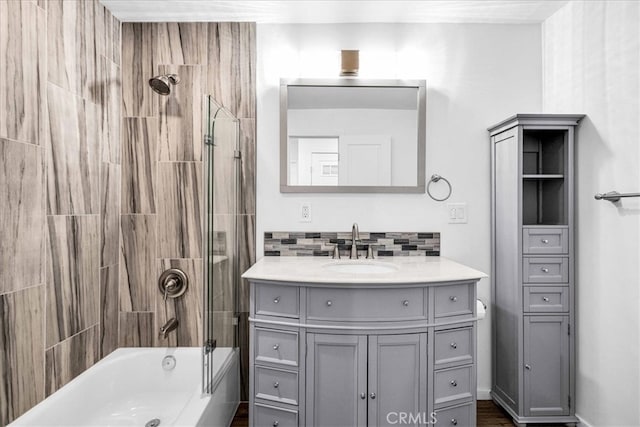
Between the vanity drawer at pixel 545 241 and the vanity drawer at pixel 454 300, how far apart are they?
20.5 inches

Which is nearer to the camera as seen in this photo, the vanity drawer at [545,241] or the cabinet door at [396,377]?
the cabinet door at [396,377]

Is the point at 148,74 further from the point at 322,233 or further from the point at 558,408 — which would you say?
the point at 558,408

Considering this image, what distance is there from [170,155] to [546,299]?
2.34 meters

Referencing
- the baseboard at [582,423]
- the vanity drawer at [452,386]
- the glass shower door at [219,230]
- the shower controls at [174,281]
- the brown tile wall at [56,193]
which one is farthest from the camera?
the shower controls at [174,281]

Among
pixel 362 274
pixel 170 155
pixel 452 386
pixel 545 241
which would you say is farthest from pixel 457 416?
pixel 170 155

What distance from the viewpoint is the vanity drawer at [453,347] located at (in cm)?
168

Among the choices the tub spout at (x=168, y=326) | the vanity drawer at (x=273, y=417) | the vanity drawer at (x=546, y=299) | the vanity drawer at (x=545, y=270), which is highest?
the vanity drawer at (x=545, y=270)

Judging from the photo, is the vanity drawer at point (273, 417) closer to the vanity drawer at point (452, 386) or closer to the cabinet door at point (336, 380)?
the cabinet door at point (336, 380)

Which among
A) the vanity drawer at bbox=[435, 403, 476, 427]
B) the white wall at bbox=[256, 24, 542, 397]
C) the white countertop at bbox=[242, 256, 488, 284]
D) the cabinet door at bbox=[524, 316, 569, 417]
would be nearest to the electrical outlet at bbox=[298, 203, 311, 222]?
the white wall at bbox=[256, 24, 542, 397]

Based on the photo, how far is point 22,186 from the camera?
151 cm

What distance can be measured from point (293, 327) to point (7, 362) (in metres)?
1.12

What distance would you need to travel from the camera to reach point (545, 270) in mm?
2012

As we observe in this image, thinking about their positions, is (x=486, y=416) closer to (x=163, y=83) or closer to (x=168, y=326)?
(x=168, y=326)

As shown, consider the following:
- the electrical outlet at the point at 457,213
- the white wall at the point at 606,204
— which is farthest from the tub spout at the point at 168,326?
the white wall at the point at 606,204
